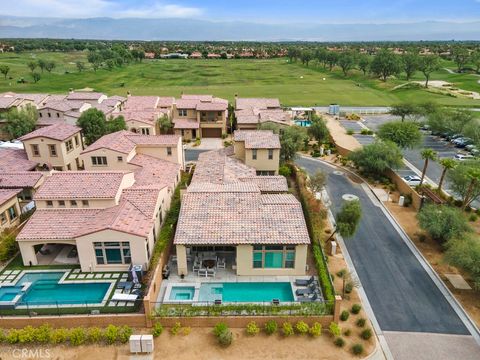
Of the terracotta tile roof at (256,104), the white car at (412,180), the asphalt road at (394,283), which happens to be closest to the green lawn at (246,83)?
the terracotta tile roof at (256,104)

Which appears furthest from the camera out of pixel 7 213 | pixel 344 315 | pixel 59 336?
pixel 7 213

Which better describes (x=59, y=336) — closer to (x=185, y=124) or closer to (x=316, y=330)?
(x=316, y=330)

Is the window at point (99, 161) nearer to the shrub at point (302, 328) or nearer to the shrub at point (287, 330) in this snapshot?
the shrub at point (287, 330)

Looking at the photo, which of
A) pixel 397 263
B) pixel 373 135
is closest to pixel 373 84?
pixel 373 135

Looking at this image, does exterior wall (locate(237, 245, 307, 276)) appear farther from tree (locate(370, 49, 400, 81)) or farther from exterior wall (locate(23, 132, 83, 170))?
tree (locate(370, 49, 400, 81))

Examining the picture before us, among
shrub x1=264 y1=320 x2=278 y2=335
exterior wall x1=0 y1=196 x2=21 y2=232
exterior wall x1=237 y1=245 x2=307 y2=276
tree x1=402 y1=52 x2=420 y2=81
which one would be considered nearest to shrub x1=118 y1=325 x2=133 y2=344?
shrub x1=264 y1=320 x2=278 y2=335

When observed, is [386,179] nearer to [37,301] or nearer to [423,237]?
[423,237]

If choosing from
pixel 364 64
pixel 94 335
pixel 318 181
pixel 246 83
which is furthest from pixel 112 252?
pixel 364 64
